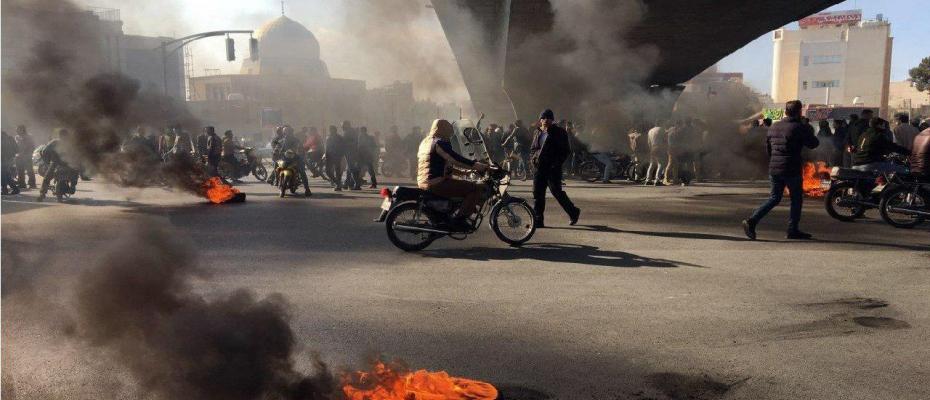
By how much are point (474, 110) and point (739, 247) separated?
46395mm

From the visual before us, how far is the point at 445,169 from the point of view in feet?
25.8

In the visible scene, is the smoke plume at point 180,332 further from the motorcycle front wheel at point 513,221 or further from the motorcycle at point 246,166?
the motorcycle at point 246,166

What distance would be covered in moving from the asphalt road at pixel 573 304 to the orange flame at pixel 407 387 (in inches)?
14.2

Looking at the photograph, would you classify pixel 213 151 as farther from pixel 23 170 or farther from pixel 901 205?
pixel 901 205

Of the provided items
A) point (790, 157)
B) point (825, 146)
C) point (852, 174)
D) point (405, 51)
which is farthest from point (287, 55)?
point (790, 157)

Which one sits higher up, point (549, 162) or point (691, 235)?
point (549, 162)

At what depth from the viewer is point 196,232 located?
9461 mm

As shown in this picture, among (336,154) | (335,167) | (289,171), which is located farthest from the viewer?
(335,167)

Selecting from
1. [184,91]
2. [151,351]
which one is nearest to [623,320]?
[151,351]

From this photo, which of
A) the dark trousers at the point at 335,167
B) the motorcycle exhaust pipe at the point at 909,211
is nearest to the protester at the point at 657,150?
the motorcycle exhaust pipe at the point at 909,211

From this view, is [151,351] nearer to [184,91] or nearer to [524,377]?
[524,377]

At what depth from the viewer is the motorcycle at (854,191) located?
9.82 metres

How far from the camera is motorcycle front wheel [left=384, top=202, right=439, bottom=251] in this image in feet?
25.8

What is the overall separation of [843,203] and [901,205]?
734mm
